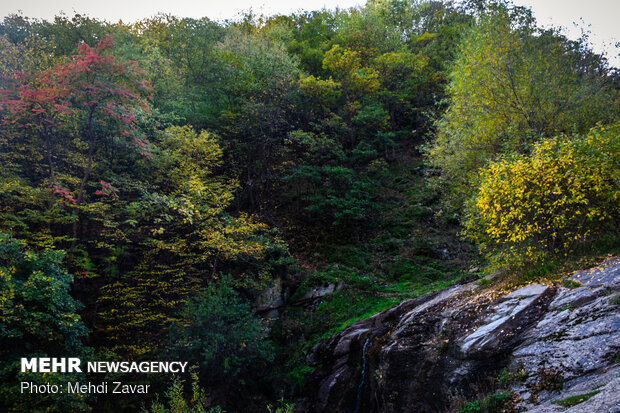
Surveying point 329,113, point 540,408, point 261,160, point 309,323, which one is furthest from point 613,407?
point 329,113

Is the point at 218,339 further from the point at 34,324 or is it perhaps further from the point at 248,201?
the point at 248,201

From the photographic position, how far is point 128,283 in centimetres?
1119

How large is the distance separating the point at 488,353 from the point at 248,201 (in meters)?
14.2

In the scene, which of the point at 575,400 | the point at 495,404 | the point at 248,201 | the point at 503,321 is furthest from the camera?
the point at 248,201

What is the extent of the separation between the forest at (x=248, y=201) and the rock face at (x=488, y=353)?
3.70ft

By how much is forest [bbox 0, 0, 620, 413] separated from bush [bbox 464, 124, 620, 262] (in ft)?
0.15

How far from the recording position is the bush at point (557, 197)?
19.8ft

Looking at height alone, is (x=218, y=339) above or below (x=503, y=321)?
above

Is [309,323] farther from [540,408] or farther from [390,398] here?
[540,408]

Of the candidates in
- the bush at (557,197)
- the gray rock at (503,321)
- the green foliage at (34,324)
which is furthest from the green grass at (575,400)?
the green foliage at (34,324)

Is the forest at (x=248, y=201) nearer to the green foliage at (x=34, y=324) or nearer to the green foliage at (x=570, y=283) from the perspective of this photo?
the green foliage at (x=34, y=324)

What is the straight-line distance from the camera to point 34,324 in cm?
650

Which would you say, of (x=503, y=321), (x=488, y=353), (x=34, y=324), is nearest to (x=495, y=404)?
(x=488, y=353)

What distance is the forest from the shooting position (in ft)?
22.0
